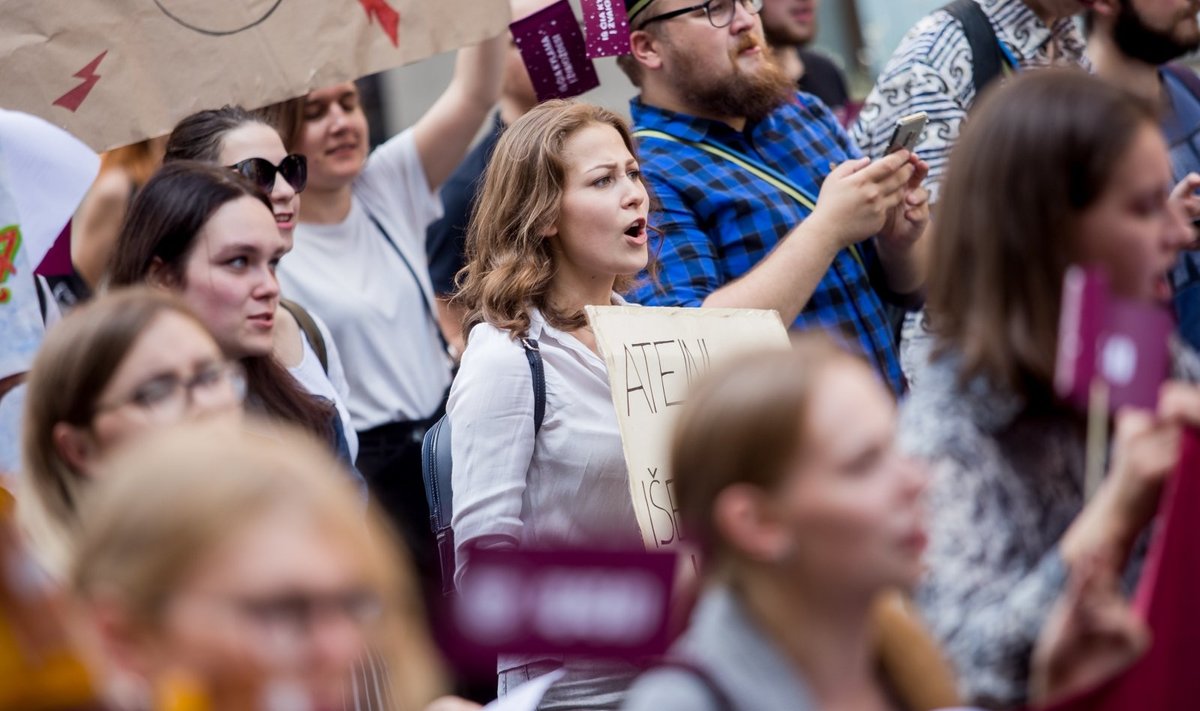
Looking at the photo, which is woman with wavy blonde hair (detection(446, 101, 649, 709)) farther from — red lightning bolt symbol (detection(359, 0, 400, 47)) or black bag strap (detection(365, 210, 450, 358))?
black bag strap (detection(365, 210, 450, 358))

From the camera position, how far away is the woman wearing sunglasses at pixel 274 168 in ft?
13.8

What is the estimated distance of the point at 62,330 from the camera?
105 inches

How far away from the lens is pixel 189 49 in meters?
4.16

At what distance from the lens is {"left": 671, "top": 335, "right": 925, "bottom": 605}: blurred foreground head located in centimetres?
205

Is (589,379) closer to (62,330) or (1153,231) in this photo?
(62,330)

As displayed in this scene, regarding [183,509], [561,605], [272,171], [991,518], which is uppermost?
[183,509]

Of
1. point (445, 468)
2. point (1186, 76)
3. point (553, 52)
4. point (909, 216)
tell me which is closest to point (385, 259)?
point (553, 52)

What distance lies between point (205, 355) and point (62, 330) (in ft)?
0.72

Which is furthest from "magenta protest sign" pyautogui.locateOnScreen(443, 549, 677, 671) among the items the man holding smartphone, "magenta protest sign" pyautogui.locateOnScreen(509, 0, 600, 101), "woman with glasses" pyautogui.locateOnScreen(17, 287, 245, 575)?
"magenta protest sign" pyautogui.locateOnScreen(509, 0, 600, 101)

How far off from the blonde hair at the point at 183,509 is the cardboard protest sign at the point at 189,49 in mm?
2294

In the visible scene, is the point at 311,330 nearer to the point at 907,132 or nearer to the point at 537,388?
the point at 537,388

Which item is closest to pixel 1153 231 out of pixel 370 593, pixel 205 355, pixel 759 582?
pixel 759 582

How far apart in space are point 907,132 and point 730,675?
2121mm

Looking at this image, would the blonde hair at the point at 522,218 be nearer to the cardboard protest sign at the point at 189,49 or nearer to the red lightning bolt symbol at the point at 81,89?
the cardboard protest sign at the point at 189,49
